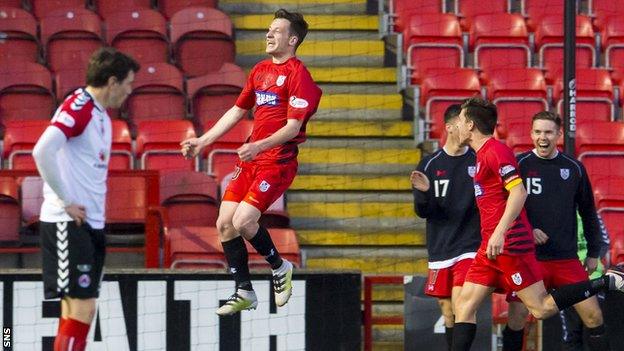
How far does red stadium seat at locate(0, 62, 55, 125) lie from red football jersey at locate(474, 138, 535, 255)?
5556 millimetres

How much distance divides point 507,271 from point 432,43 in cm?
591

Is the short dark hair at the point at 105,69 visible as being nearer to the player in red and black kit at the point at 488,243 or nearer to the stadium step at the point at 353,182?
the player in red and black kit at the point at 488,243

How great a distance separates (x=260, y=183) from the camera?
10.1m

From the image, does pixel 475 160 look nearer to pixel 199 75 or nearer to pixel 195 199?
pixel 195 199

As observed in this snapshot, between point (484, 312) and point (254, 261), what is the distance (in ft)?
6.27

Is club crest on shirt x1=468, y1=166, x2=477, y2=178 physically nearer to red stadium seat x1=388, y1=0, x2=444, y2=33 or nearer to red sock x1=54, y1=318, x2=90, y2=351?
red sock x1=54, y1=318, x2=90, y2=351

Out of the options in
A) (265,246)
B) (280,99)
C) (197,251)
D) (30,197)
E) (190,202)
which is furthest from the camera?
(190,202)

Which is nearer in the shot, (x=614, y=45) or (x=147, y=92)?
(x=147, y=92)

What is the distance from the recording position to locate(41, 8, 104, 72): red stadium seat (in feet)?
48.9

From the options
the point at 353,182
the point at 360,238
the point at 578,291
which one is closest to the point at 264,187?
the point at 578,291

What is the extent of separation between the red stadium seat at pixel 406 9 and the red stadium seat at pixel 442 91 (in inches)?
42.7

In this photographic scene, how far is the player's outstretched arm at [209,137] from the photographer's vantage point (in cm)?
979

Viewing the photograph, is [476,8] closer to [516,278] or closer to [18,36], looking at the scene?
[18,36]

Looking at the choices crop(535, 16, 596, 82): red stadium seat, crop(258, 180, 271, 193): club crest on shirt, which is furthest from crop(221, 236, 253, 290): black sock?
crop(535, 16, 596, 82): red stadium seat
